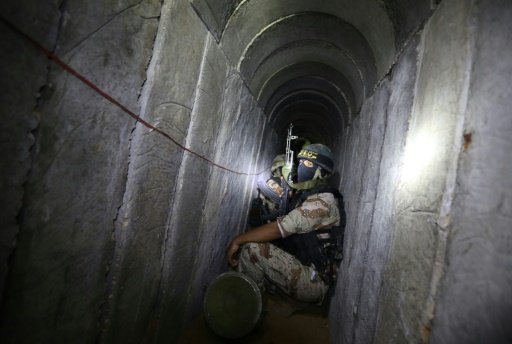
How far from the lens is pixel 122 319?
1821 millimetres

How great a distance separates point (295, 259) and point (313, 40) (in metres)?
3.01

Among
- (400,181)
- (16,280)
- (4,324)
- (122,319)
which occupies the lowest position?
(122,319)

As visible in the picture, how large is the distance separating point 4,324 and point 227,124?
2485mm

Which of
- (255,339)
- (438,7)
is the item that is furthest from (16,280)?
(255,339)

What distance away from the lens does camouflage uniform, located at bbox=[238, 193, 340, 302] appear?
11.6ft

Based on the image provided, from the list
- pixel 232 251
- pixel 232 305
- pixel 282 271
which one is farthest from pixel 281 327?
pixel 232 251

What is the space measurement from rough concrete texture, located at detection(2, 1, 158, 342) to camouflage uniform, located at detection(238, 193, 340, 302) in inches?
89.3

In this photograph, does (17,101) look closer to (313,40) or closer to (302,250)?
(302,250)

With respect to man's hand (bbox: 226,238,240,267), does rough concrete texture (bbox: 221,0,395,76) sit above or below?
above

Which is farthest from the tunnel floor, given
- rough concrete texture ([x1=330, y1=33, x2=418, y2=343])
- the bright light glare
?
the bright light glare

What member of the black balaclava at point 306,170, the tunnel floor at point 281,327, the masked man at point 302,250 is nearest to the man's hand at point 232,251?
the masked man at point 302,250

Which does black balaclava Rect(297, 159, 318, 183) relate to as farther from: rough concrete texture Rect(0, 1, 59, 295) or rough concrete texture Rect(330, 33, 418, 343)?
rough concrete texture Rect(0, 1, 59, 295)

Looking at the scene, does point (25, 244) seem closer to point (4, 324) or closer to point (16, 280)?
point (16, 280)

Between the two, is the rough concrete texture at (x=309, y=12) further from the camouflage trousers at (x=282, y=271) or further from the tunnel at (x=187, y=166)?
the camouflage trousers at (x=282, y=271)
